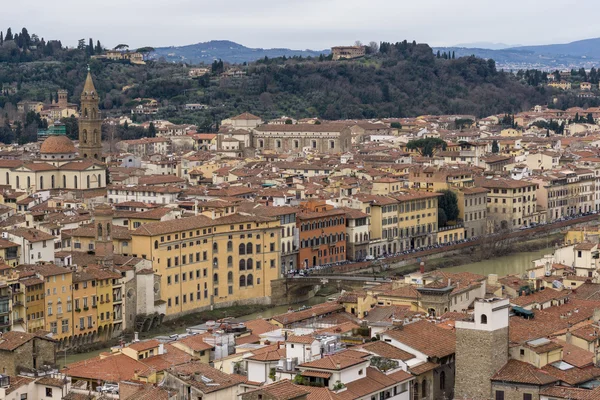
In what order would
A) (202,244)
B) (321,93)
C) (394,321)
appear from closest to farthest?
(394,321) → (202,244) → (321,93)

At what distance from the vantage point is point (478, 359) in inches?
707

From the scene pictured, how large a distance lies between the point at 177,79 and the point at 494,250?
57218mm

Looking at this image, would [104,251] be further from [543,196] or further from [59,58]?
[59,58]

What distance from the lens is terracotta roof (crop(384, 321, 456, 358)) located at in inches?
761

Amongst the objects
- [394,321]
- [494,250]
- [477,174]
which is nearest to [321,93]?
[477,174]

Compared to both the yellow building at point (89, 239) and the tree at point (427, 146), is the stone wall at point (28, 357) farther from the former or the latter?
the tree at point (427, 146)

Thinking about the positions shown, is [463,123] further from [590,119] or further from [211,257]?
[211,257]

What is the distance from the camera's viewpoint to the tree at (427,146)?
67.1 metres

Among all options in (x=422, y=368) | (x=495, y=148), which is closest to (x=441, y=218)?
(x=495, y=148)

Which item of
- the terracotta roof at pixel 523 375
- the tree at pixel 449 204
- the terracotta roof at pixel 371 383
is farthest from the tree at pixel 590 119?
the terracotta roof at pixel 371 383

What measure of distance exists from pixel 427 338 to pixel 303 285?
1737 cm

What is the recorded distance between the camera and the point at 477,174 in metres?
54.0

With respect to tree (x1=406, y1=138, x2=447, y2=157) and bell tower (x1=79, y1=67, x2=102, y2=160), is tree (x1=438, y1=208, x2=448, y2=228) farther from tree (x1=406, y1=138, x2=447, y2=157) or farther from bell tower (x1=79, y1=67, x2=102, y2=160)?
tree (x1=406, y1=138, x2=447, y2=157)

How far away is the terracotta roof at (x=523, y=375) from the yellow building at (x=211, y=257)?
1612cm
